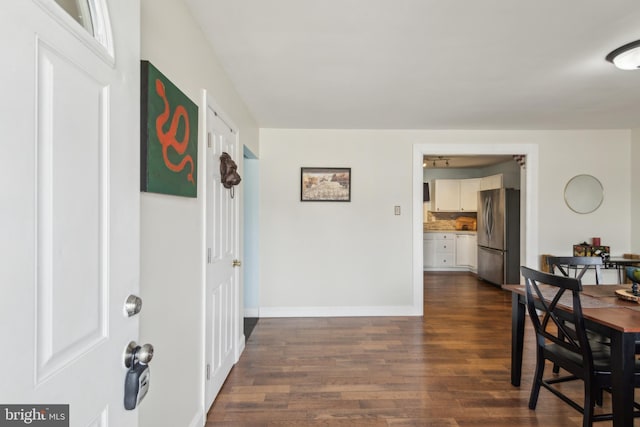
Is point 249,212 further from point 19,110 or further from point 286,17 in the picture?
point 19,110

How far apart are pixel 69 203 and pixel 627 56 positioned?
10.1ft

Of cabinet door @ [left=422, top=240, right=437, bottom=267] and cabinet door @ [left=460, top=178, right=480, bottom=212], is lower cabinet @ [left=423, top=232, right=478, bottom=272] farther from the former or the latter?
cabinet door @ [left=460, top=178, right=480, bottom=212]

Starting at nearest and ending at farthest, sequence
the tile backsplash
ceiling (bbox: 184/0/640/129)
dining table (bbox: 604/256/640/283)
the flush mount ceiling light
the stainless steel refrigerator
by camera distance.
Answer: ceiling (bbox: 184/0/640/129)
the flush mount ceiling light
dining table (bbox: 604/256/640/283)
the stainless steel refrigerator
the tile backsplash

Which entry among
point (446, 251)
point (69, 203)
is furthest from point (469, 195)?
point (69, 203)

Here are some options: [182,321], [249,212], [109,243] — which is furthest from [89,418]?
[249,212]

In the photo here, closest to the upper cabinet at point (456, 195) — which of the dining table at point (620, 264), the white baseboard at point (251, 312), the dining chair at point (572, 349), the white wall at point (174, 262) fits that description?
the dining table at point (620, 264)

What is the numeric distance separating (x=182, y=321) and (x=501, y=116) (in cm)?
380

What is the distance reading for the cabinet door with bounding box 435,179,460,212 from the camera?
7.50 metres

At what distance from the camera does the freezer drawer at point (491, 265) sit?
19.1ft

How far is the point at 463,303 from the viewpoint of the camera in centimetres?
495

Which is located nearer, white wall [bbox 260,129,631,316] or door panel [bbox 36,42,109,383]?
door panel [bbox 36,42,109,383]

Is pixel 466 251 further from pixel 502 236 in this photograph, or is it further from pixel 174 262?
pixel 174 262

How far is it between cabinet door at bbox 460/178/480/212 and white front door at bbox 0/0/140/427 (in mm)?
7495

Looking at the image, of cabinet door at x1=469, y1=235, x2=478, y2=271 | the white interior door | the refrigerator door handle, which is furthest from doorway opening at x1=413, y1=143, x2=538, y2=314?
cabinet door at x1=469, y1=235, x2=478, y2=271
